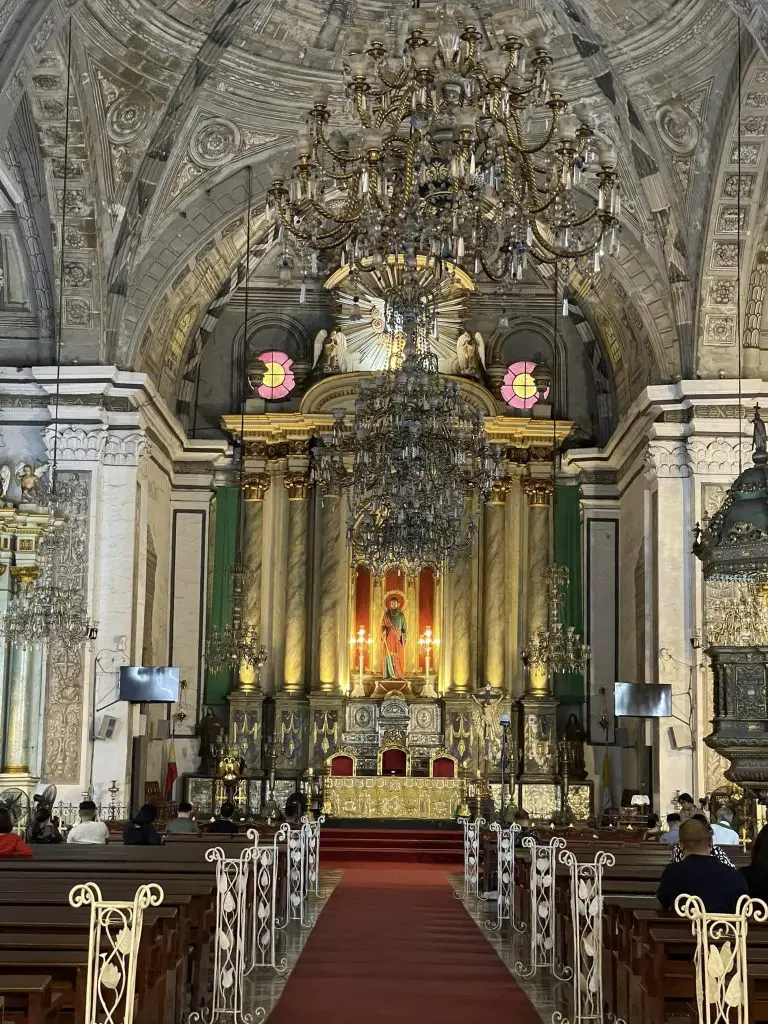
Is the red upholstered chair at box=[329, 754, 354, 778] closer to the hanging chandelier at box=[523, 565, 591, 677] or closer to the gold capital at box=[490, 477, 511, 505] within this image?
the hanging chandelier at box=[523, 565, 591, 677]

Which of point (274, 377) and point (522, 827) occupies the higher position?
point (274, 377)

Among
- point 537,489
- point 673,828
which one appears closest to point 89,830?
point 673,828

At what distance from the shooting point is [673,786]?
60.6 feet

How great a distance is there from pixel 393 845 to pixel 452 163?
12.8 metres

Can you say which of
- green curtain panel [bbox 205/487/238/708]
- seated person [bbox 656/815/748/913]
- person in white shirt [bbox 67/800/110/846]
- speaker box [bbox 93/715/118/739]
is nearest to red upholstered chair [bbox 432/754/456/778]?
green curtain panel [bbox 205/487/238/708]

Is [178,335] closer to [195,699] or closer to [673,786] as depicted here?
[195,699]

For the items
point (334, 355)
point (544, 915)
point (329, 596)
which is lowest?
point (544, 915)

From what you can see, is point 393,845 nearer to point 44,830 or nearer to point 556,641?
point 556,641

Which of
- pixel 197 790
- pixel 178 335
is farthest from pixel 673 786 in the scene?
pixel 178 335

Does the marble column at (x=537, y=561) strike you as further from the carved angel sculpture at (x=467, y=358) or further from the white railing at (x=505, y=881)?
the white railing at (x=505, y=881)

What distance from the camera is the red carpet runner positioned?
794cm

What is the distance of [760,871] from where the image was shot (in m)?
7.25

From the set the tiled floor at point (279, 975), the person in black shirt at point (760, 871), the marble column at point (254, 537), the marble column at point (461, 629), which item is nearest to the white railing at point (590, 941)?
the person in black shirt at point (760, 871)

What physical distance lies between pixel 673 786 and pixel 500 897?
6755mm
